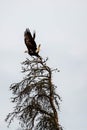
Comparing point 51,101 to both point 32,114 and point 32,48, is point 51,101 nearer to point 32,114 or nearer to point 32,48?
point 32,114

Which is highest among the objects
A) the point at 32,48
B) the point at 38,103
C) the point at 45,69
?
the point at 32,48

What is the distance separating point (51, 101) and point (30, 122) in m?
1.69

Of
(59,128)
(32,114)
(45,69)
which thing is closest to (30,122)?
(32,114)

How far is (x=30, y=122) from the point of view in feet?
68.2

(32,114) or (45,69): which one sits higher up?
(45,69)

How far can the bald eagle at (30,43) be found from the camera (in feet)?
70.0

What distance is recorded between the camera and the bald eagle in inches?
840

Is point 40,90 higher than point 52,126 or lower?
higher

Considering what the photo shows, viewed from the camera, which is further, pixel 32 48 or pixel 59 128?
pixel 32 48

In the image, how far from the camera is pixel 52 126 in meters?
20.4

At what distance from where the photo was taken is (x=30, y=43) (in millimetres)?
21562

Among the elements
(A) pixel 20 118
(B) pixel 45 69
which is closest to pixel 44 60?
(B) pixel 45 69

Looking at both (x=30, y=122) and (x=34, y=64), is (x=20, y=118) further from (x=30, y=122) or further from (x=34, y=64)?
(x=34, y=64)

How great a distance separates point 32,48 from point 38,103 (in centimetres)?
328
